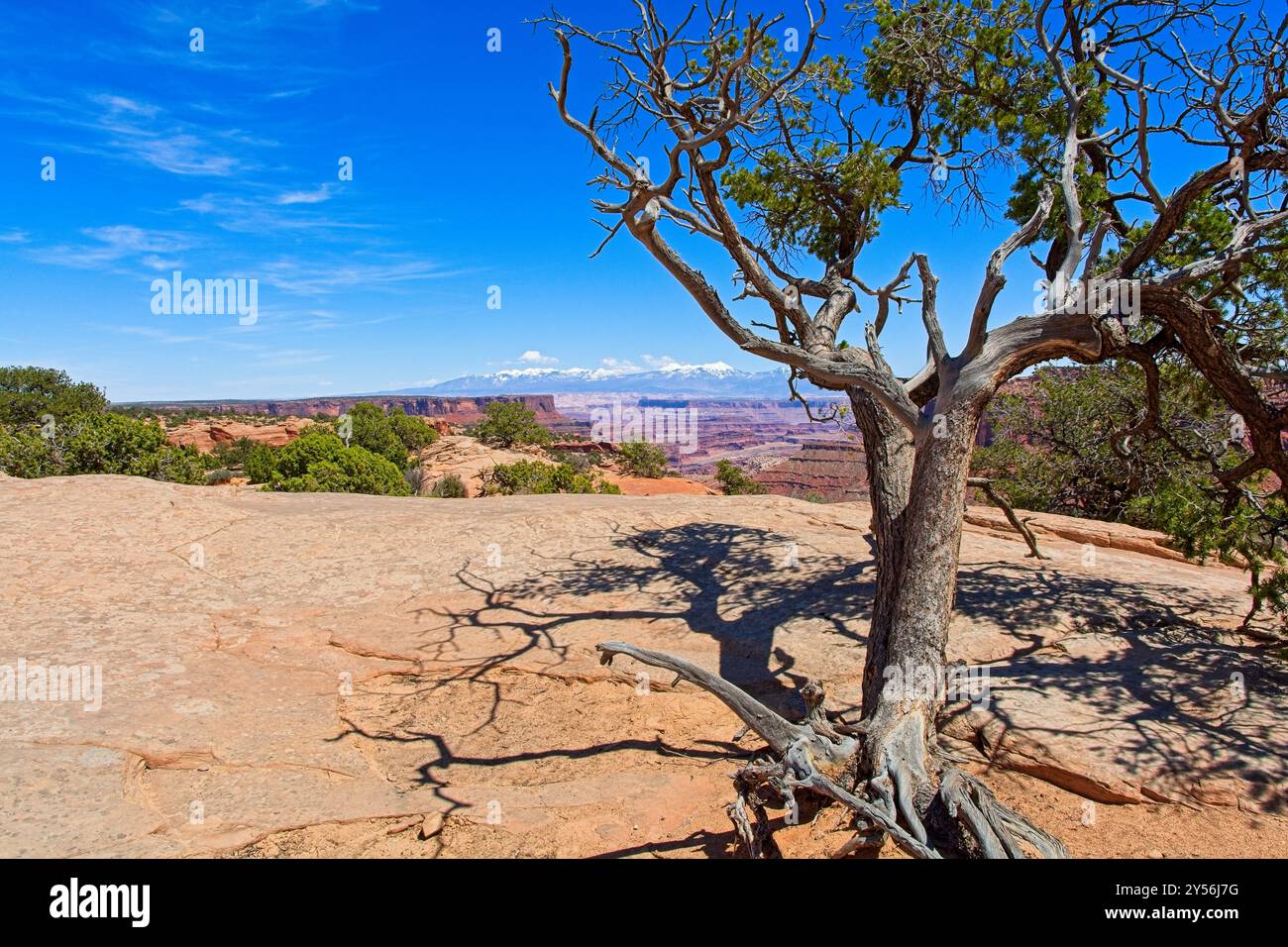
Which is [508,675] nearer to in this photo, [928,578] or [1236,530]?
[928,578]

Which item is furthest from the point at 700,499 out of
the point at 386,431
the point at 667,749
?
the point at 386,431

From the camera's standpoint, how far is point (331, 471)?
20531mm

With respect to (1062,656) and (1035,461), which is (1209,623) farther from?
(1035,461)

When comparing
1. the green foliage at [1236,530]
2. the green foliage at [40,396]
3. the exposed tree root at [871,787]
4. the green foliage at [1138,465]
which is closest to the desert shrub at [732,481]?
the green foliage at [1138,465]

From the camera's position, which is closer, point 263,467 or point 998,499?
point 998,499

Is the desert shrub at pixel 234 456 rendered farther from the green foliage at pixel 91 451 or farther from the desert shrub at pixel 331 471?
the green foliage at pixel 91 451

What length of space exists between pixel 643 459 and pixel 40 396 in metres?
32.8

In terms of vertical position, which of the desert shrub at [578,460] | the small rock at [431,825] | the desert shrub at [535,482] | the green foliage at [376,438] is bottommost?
the small rock at [431,825]

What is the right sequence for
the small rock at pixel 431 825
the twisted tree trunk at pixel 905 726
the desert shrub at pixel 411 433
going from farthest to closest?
the desert shrub at pixel 411 433 → the small rock at pixel 431 825 → the twisted tree trunk at pixel 905 726

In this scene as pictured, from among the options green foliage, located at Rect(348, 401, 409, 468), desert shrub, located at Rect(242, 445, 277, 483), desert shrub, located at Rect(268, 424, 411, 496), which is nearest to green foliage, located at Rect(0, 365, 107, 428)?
green foliage, located at Rect(348, 401, 409, 468)

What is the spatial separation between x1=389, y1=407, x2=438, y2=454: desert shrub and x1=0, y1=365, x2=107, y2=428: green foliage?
48.4ft

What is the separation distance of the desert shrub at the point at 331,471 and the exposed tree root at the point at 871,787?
17.3 metres

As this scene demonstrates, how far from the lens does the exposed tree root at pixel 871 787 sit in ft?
11.6

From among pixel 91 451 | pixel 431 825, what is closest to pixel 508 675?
pixel 431 825
